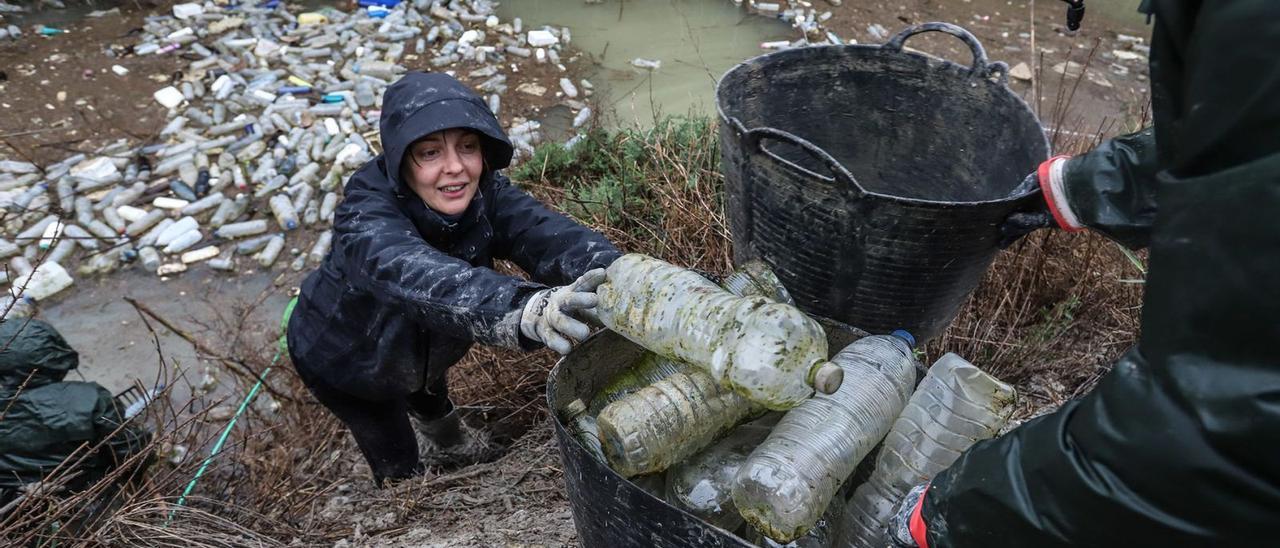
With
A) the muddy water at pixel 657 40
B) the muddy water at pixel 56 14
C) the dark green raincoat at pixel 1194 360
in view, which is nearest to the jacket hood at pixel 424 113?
the dark green raincoat at pixel 1194 360

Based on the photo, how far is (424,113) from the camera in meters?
2.35

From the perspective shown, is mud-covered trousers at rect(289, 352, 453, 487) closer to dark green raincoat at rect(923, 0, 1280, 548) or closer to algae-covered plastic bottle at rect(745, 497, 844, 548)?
algae-covered plastic bottle at rect(745, 497, 844, 548)

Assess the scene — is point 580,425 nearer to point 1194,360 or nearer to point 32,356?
point 1194,360

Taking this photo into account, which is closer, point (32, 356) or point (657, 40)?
point (32, 356)

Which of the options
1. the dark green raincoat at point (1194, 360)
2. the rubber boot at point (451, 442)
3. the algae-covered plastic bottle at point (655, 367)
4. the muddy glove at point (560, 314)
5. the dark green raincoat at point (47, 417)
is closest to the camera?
the dark green raincoat at point (1194, 360)

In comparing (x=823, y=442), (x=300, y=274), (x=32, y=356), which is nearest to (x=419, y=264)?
(x=823, y=442)

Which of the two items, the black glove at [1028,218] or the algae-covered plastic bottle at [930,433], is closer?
the algae-covered plastic bottle at [930,433]

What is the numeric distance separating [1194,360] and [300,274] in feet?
18.0

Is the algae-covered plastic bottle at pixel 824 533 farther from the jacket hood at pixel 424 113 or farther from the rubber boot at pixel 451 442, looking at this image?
the rubber boot at pixel 451 442

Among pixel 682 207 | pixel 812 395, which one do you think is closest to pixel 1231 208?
pixel 812 395

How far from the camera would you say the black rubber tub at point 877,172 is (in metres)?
2.46

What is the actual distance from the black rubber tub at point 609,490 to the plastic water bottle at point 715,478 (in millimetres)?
220

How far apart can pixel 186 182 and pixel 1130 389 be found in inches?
259

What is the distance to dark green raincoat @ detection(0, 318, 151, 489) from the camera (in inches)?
126
